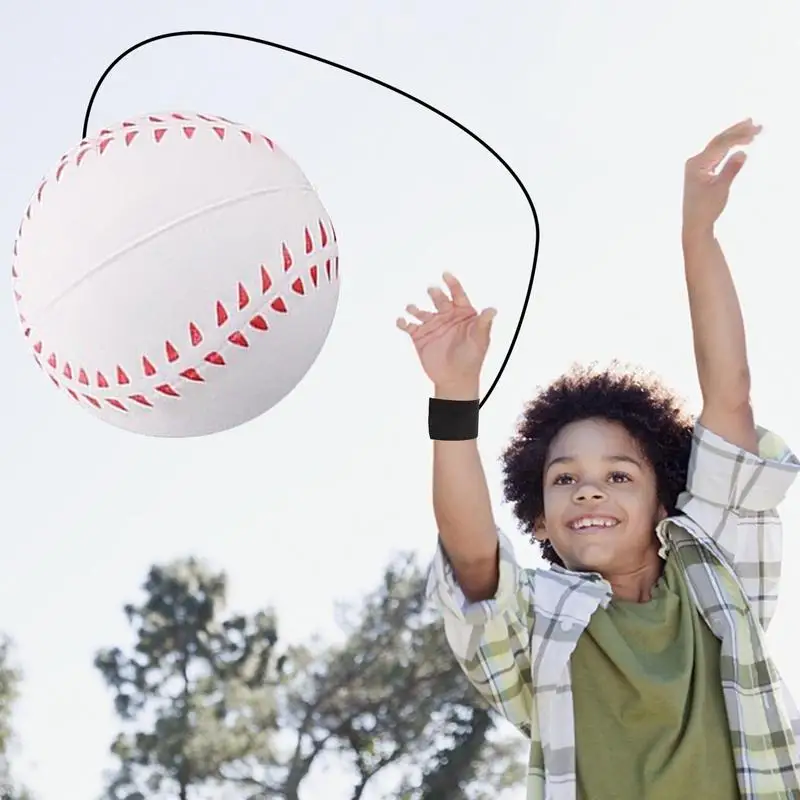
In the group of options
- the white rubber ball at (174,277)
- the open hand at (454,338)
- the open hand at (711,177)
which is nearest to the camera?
the white rubber ball at (174,277)

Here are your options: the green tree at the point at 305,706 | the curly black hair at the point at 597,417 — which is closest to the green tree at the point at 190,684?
the green tree at the point at 305,706

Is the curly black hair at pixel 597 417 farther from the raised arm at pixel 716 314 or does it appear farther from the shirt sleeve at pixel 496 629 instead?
the shirt sleeve at pixel 496 629

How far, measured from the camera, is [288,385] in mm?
3242

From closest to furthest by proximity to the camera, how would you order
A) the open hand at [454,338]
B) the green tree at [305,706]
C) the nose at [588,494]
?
1. the open hand at [454,338]
2. the nose at [588,494]
3. the green tree at [305,706]

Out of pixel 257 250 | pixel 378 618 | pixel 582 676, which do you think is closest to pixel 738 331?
pixel 582 676

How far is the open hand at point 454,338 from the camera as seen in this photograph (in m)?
3.11

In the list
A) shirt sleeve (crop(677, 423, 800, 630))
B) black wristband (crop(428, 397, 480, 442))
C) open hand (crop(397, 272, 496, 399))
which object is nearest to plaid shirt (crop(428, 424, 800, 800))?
shirt sleeve (crop(677, 423, 800, 630))

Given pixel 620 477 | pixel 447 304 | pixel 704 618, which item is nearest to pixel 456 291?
pixel 447 304

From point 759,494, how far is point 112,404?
149 cm

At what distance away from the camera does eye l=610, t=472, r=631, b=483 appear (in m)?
3.47

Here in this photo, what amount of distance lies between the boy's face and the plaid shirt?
2.3 inches

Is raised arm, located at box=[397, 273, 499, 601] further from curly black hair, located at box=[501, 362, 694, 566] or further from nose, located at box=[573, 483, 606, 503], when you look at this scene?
curly black hair, located at box=[501, 362, 694, 566]

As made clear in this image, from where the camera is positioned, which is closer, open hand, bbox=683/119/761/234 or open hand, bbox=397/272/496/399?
open hand, bbox=397/272/496/399

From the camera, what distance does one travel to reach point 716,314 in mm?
3434
